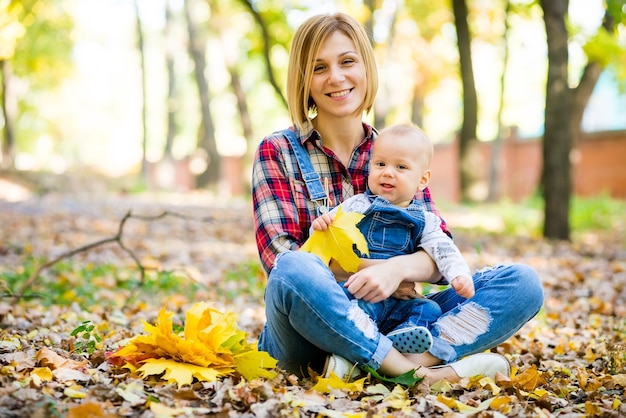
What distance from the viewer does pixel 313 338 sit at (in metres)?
2.27

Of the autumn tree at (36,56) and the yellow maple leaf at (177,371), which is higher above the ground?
the autumn tree at (36,56)

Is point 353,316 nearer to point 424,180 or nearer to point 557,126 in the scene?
point 424,180

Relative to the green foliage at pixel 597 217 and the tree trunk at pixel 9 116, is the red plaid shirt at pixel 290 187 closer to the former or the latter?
the green foliage at pixel 597 217

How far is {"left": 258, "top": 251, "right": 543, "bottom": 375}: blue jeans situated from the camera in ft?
7.23

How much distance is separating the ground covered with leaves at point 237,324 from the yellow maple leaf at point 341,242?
0.44 meters

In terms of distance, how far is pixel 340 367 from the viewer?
2.28 m

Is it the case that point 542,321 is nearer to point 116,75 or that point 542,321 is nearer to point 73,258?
point 73,258

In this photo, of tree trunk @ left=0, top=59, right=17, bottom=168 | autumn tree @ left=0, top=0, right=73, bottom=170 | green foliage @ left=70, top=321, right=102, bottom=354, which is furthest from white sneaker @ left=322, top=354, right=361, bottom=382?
tree trunk @ left=0, top=59, right=17, bottom=168

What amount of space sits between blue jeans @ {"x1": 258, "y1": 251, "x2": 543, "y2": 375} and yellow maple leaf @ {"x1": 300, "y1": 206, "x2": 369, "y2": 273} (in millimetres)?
118

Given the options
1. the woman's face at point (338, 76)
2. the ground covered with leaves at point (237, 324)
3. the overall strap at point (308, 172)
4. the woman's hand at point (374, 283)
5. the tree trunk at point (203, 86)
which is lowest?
the ground covered with leaves at point (237, 324)

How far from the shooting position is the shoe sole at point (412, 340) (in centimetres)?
232

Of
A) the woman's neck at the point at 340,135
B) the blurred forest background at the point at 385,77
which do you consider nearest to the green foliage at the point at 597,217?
the blurred forest background at the point at 385,77

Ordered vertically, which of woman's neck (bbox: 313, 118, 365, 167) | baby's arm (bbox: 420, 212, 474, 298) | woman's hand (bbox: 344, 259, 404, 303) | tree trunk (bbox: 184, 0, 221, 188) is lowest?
woman's hand (bbox: 344, 259, 404, 303)

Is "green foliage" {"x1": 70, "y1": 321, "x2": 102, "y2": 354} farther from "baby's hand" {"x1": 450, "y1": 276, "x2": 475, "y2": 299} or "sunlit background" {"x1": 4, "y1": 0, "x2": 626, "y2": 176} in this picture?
"sunlit background" {"x1": 4, "y1": 0, "x2": 626, "y2": 176}
